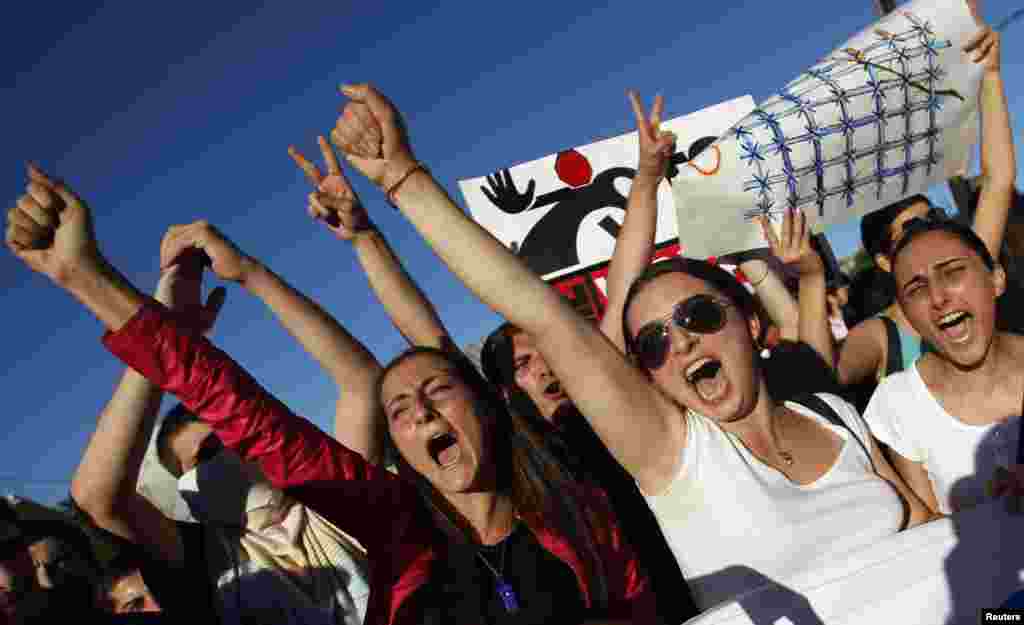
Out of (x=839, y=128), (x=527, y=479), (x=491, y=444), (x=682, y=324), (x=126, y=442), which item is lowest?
(x=527, y=479)

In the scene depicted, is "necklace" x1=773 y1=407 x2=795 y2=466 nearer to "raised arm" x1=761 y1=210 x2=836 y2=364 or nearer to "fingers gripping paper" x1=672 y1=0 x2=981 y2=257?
"raised arm" x1=761 y1=210 x2=836 y2=364

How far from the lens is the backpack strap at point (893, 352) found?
2.90 meters

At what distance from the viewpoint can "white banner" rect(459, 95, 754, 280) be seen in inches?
Result: 207

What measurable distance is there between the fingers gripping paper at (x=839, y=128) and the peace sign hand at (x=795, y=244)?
0.18 feet

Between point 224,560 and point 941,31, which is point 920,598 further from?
point 941,31

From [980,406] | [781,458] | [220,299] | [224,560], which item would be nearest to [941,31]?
[980,406]

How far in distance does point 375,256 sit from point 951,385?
73.3 inches


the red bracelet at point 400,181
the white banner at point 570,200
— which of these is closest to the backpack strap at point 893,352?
the red bracelet at point 400,181

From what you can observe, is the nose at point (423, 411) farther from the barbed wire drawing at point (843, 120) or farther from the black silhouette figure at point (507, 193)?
the black silhouette figure at point (507, 193)

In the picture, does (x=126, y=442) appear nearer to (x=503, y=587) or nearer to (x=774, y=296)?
(x=503, y=587)

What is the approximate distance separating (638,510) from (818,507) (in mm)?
557

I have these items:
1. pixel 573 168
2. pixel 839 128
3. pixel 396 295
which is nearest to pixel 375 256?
pixel 396 295

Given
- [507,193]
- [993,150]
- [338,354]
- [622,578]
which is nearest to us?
[622,578]

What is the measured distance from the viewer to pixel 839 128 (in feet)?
11.3
